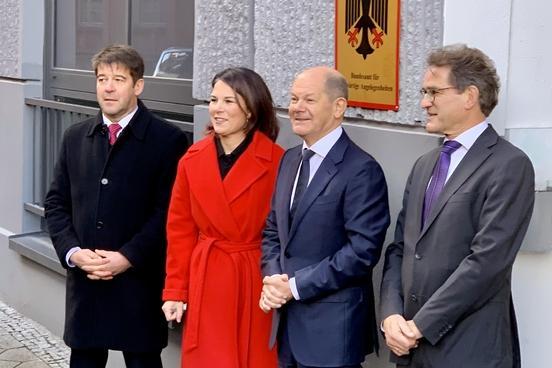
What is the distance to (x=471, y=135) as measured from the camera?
314cm

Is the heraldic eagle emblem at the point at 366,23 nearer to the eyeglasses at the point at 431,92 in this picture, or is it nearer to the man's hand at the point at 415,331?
the eyeglasses at the point at 431,92

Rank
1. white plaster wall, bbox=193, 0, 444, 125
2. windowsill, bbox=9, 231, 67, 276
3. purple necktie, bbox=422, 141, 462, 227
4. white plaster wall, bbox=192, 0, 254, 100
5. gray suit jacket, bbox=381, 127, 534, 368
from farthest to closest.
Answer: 1. windowsill, bbox=9, 231, 67, 276
2. white plaster wall, bbox=192, 0, 254, 100
3. white plaster wall, bbox=193, 0, 444, 125
4. purple necktie, bbox=422, 141, 462, 227
5. gray suit jacket, bbox=381, 127, 534, 368

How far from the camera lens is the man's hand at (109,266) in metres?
4.32

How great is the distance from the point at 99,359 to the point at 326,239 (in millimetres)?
1601

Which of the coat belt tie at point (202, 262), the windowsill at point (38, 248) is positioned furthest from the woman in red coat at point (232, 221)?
the windowsill at point (38, 248)

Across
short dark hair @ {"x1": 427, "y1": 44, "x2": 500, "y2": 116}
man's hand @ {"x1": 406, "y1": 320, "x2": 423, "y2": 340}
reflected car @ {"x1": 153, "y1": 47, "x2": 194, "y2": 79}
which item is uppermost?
reflected car @ {"x1": 153, "y1": 47, "x2": 194, "y2": 79}

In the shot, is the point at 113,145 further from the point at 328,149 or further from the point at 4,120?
the point at 4,120

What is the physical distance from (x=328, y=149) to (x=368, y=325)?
65 cm

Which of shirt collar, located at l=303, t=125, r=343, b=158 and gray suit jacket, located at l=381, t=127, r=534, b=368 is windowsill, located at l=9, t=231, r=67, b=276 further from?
gray suit jacket, located at l=381, t=127, r=534, b=368

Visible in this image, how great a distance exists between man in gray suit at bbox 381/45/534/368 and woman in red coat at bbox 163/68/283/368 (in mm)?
849

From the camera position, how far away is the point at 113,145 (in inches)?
173

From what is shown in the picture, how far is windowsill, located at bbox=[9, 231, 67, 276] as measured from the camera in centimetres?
655

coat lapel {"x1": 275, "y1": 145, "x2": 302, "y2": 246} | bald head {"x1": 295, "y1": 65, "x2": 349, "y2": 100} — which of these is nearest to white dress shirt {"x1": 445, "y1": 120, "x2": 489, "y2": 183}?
bald head {"x1": 295, "y1": 65, "x2": 349, "y2": 100}

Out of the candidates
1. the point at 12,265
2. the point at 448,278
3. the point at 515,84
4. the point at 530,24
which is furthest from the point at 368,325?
the point at 12,265
